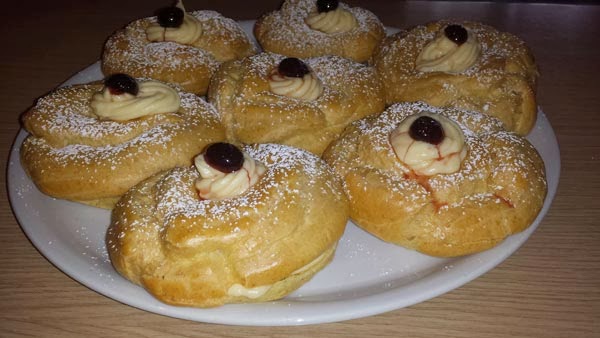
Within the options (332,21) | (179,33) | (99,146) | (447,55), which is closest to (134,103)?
(99,146)

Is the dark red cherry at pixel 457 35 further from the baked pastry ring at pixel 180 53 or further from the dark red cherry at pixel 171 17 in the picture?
the dark red cherry at pixel 171 17

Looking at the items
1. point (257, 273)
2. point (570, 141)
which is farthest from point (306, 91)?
point (570, 141)

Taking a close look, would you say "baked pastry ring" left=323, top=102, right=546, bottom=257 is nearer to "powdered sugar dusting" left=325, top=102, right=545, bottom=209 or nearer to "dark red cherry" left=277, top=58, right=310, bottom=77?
"powdered sugar dusting" left=325, top=102, right=545, bottom=209

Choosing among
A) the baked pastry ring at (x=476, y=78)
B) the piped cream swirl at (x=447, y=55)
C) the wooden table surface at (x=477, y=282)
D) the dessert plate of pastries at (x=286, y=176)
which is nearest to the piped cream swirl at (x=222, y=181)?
the dessert plate of pastries at (x=286, y=176)

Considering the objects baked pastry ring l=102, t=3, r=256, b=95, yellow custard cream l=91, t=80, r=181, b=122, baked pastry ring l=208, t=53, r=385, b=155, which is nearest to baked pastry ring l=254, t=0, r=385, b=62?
baked pastry ring l=102, t=3, r=256, b=95

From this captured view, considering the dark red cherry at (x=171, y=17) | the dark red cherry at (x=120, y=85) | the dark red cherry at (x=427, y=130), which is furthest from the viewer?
the dark red cherry at (x=171, y=17)
